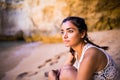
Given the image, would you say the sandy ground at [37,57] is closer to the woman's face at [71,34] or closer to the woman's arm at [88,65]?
the woman's face at [71,34]

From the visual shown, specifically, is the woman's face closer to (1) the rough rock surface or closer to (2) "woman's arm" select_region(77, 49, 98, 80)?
(2) "woman's arm" select_region(77, 49, 98, 80)

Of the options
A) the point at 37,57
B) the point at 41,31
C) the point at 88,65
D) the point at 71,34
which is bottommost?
the point at 37,57

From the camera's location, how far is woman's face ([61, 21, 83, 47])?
1.56 metres

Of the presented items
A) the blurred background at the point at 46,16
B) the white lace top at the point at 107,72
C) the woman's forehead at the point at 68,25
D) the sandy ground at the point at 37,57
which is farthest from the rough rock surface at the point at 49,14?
the white lace top at the point at 107,72

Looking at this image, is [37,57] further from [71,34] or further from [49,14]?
[71,34]

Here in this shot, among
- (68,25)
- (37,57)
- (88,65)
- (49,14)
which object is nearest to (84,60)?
(88,65)

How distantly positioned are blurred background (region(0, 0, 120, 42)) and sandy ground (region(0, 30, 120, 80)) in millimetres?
143

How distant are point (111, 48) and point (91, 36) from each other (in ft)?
0.72

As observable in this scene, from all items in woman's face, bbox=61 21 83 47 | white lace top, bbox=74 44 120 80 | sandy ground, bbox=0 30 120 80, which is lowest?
sandy ground, bbox=0 30 120 80

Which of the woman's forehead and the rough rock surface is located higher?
the woman's forehead

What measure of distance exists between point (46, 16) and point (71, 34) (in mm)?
1060

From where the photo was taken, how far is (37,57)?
7.64 ft

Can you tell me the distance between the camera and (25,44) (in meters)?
2.56

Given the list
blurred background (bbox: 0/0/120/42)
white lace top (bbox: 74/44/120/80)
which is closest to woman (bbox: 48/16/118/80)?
white lace top (bbox: 74/44/120/80)
